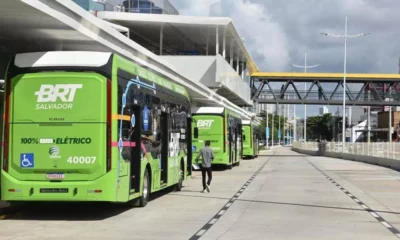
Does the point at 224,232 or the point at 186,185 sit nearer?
the point at 224,232

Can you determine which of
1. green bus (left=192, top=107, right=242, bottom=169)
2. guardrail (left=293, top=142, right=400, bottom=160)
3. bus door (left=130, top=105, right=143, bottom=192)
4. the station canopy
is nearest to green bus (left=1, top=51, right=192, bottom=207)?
bus door (left=130, top=105, right=143, bottom=192)

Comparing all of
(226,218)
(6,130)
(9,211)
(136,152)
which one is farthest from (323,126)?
(6,130)

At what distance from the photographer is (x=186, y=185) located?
2333 centimetres

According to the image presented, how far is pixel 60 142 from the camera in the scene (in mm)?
12609

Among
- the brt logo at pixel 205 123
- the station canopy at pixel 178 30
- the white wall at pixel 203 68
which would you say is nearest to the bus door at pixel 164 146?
the brt logo at pixel 205 123

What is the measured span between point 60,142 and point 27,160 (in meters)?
0.79

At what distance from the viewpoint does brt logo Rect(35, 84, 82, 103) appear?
12.6 metres

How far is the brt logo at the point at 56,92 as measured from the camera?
1261cm

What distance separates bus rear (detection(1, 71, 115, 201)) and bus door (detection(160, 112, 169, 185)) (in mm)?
5093

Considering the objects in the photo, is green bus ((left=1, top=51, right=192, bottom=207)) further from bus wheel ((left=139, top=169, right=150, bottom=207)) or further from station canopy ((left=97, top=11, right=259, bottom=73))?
station canopy ((left=97, top=11, right=259, bottom=73))

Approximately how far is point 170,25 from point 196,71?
3918mm

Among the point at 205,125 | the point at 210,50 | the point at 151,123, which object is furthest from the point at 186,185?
the point at 210,50

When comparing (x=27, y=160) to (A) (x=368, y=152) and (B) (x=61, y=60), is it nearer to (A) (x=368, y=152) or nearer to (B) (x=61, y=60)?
(B) (x=61, y=60)

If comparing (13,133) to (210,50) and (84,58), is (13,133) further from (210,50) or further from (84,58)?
(210,50)
